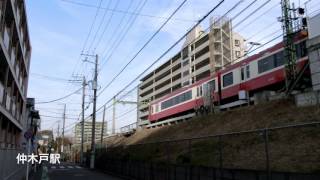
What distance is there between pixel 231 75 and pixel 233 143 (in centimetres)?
1438

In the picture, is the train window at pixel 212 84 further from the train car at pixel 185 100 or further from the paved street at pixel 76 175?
the paved street at pixel 76 175

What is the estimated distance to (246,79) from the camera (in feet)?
101

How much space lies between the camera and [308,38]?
2475cm

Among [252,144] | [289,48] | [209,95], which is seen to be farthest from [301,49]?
[209,95]

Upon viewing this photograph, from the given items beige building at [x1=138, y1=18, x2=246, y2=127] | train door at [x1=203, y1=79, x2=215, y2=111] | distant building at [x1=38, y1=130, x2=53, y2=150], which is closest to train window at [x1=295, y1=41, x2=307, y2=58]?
train door at [x1=203, y1=79, x2=215, y2=111]

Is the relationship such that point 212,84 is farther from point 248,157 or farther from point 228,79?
point 248,157

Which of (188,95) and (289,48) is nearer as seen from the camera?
(289,48)

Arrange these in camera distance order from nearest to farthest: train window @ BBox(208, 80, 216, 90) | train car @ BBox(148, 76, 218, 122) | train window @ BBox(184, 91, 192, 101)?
train window @ BBox(208, 80, 216, 90) → train car @ BBox(148, 76, 218, 122) → train window @ BBox(184, 91, 192, 101)

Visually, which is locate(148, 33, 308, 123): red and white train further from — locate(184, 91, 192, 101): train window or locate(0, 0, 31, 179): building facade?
locate(0, 0, 31, 179): building facade

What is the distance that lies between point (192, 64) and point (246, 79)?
195ft

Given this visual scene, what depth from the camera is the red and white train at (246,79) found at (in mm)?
27516

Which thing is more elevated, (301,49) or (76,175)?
(301,49)

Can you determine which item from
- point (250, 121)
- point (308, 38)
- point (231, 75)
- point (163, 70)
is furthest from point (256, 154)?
point (163, 70)

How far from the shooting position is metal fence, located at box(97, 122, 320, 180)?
40.7ft
